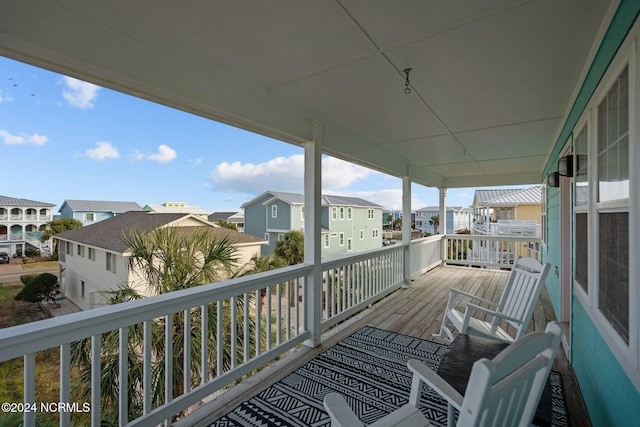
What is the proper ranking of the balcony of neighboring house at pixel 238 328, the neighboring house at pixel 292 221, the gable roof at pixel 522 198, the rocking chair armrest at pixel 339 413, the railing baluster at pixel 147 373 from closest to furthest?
the rocking chair armrest at pixel 339 413
the balcony of neighboring house at pixel 238 328
the railing baluster at pixel 147 373
the neighboring house at pixel 292 221
the gable roof at pixel 522 198

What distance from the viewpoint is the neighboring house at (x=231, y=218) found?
3519 mm

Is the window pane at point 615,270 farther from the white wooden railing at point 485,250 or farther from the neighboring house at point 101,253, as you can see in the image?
the white wooden railing at point 485,250

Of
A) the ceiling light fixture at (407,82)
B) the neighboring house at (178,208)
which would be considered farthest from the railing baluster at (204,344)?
the ceiling light fixture at (407,82)

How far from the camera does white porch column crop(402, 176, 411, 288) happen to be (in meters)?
5.48

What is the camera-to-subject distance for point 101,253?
2.31 metres

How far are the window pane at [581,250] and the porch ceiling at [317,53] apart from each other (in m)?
1.06

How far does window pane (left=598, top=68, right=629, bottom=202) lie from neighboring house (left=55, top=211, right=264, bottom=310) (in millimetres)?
2874

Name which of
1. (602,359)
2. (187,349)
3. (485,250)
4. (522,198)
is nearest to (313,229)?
(187,349)

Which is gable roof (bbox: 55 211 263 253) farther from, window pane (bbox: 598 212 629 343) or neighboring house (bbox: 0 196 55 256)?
window pane (bbox: 598 212 629 343)

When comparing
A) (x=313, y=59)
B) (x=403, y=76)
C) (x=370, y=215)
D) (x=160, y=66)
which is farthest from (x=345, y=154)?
(x=370, y=215)

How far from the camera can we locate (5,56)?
1.38 meters

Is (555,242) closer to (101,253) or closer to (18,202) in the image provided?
(101,253)

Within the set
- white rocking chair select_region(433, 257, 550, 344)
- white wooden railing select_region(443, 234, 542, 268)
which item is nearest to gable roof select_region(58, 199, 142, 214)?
white rocking chair select_region(433, 257, 550, 344)

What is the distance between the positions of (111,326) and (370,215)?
234 inches
